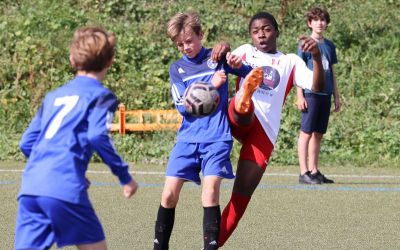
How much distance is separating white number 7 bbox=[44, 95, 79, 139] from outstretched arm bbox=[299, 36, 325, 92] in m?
2.18

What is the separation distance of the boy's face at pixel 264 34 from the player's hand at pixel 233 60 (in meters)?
0.51

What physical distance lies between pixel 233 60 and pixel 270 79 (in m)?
0.45

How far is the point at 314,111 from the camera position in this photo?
35.9 feet

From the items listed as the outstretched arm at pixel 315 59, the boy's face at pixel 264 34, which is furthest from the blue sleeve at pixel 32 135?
the boy's face at pixel 264 34

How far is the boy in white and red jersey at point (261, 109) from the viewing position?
6.93 m

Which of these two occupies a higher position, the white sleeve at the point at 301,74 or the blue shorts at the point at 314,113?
the white sleeve at the point at 301,74

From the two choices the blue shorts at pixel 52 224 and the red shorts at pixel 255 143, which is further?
the red shorts at pixel 255 143

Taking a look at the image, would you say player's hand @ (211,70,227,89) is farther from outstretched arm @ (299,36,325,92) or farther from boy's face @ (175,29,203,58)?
outstretched arm @ (299,36,325,92)

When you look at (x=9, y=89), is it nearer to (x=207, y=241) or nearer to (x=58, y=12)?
(x=58, y=12)

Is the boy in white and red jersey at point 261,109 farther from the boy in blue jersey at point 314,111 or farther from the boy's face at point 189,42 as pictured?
the boy in blue jersey at point 314,111

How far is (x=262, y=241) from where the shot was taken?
7559mm

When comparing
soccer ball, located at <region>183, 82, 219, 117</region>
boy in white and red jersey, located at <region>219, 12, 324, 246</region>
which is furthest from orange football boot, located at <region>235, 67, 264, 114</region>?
soccer ball, located at <region>183, 82, 219, 117</region>

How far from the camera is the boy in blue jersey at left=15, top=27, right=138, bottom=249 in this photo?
15.8ft

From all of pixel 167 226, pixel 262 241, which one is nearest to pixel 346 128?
pixel 262 241
